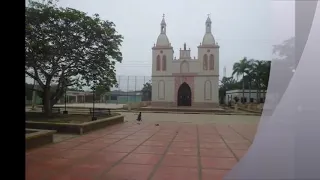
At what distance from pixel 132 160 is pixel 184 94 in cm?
1836

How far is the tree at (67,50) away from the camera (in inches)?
336

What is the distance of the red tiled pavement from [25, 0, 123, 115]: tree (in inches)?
138

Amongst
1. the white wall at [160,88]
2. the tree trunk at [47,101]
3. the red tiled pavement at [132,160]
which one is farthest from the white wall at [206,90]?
the red tiled pavement at [132,160]

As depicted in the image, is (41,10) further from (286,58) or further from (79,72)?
(286,58)

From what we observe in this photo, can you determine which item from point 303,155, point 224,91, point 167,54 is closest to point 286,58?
point 303,155

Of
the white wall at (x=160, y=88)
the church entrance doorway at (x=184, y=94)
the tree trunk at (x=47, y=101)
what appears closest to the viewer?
the tree trunk at (x=47, y=101)

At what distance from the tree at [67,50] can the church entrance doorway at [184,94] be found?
11790 millimetres

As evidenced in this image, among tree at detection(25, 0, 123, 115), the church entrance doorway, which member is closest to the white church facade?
the church entrance doorway

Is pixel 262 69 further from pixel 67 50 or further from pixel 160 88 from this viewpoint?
pixel 160 88

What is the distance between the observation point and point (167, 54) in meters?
12.9

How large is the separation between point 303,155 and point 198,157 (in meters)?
2.17

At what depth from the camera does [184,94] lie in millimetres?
22891

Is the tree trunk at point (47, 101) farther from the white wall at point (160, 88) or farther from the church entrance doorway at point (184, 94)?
the church entrance doorway at point (184, 94)

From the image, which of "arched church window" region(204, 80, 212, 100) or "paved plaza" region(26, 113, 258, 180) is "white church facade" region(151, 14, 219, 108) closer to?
"arched church window" region(204, 80, 212, 100)
